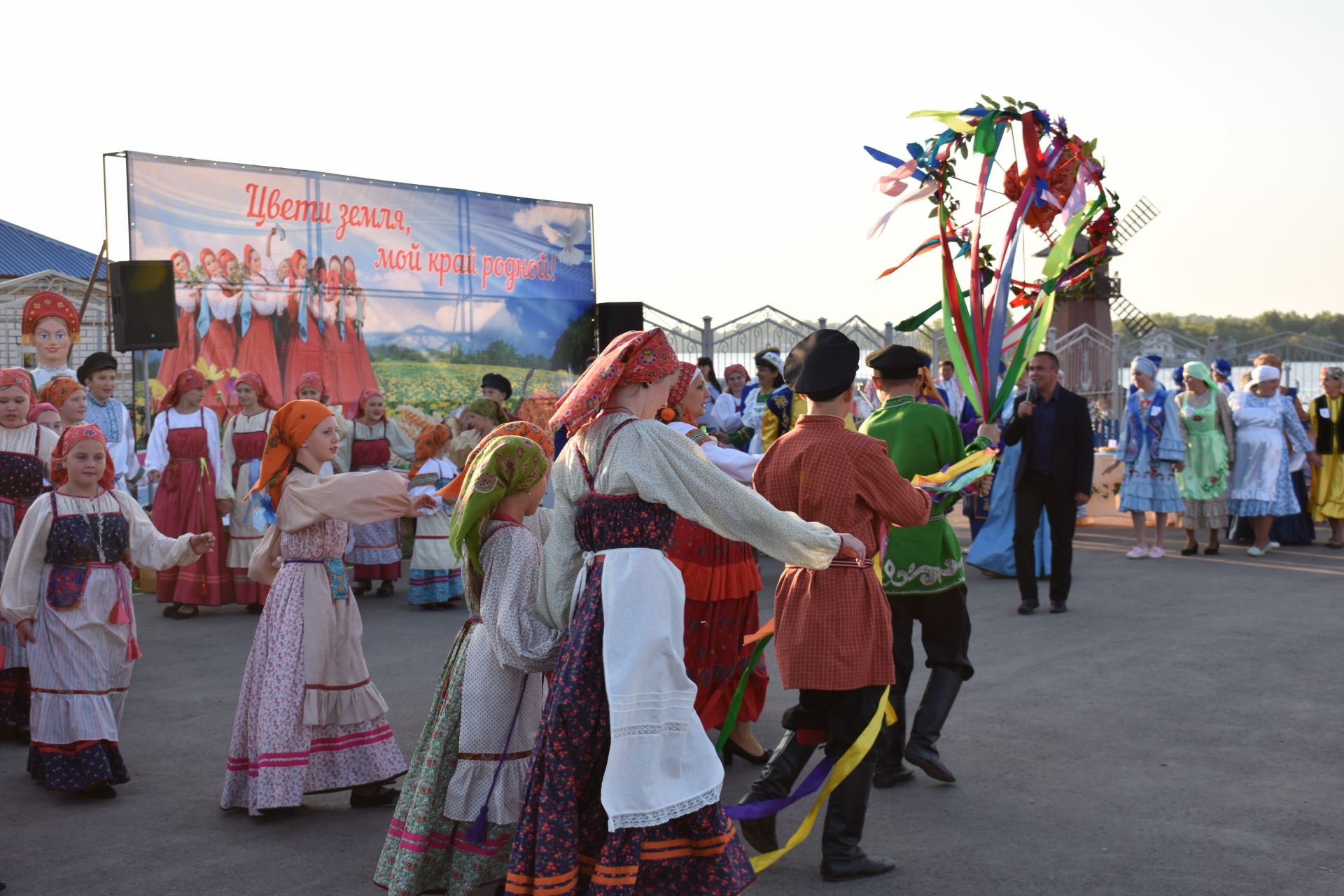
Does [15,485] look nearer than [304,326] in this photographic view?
Yes

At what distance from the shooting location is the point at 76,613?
5637 millimetres

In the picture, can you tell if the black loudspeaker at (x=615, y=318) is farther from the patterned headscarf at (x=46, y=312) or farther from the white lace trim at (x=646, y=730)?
the white lace trim at (x=646, y=730)

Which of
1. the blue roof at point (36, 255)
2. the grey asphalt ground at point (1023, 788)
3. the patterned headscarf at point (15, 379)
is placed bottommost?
the grey asphalt ground at point (1023, 788)

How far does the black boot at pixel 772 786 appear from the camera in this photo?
453cm

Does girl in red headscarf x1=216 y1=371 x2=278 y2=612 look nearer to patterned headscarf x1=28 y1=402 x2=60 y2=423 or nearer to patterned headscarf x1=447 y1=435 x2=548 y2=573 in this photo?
patterned headscarf x1=28 y1=402 x2=60 y2=423

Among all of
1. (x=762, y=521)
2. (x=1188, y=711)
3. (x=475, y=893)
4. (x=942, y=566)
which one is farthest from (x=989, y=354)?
(x=475, y=893)

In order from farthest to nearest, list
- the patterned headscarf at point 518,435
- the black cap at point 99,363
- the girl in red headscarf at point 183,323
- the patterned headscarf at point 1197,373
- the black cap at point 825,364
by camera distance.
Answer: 1. the patterned headscarf at point 1197,373
2. the girl in red headscarf at point 183,323
3. the black cap at point 99,363
4. the black cap at point 825,364
5. the patterned headscarf at point 518,435

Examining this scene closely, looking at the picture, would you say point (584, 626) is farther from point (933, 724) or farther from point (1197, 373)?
point (1197, 373)

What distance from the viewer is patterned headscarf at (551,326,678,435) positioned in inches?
149

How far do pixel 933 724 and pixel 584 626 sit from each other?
7.36 feet

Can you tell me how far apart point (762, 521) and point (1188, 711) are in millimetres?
3774

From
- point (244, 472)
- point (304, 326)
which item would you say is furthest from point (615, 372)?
point (304, 326)

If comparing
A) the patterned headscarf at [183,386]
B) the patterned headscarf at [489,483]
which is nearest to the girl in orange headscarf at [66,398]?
the patterned headscarf at [183,386]

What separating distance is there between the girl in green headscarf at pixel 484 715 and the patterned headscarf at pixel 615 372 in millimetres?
486
